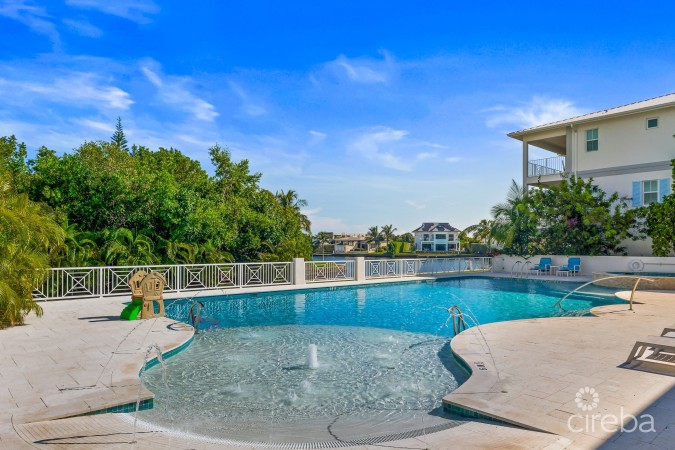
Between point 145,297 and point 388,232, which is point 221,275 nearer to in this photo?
point 145,297

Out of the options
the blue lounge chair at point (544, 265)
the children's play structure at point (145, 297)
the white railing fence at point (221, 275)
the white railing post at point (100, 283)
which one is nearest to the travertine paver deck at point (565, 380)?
the children's play structure at point (145, 297)

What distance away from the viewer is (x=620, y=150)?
21.7 metres

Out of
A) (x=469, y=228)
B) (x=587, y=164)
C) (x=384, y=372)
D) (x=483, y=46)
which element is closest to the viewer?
(x=384, y=372)

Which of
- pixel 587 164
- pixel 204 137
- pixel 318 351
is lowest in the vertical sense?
pixel 318 351

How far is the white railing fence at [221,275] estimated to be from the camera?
12938 millimetres

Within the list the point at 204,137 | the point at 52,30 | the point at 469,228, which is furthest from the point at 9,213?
the point at 469,228

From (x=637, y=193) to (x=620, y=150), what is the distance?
89.8 inches

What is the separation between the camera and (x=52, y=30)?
12.3m

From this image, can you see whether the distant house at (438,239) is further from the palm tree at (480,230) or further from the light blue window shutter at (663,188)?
the light blue window shutter at (663,188)

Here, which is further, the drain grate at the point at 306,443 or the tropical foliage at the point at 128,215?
the tropical foliage at the point at 128,215

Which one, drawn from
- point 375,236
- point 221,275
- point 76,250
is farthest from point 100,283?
Result: point 375,236

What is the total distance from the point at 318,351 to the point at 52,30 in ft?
38.2

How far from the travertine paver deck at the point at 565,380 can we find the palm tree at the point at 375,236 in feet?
241

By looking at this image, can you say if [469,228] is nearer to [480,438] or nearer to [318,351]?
[318,351]
